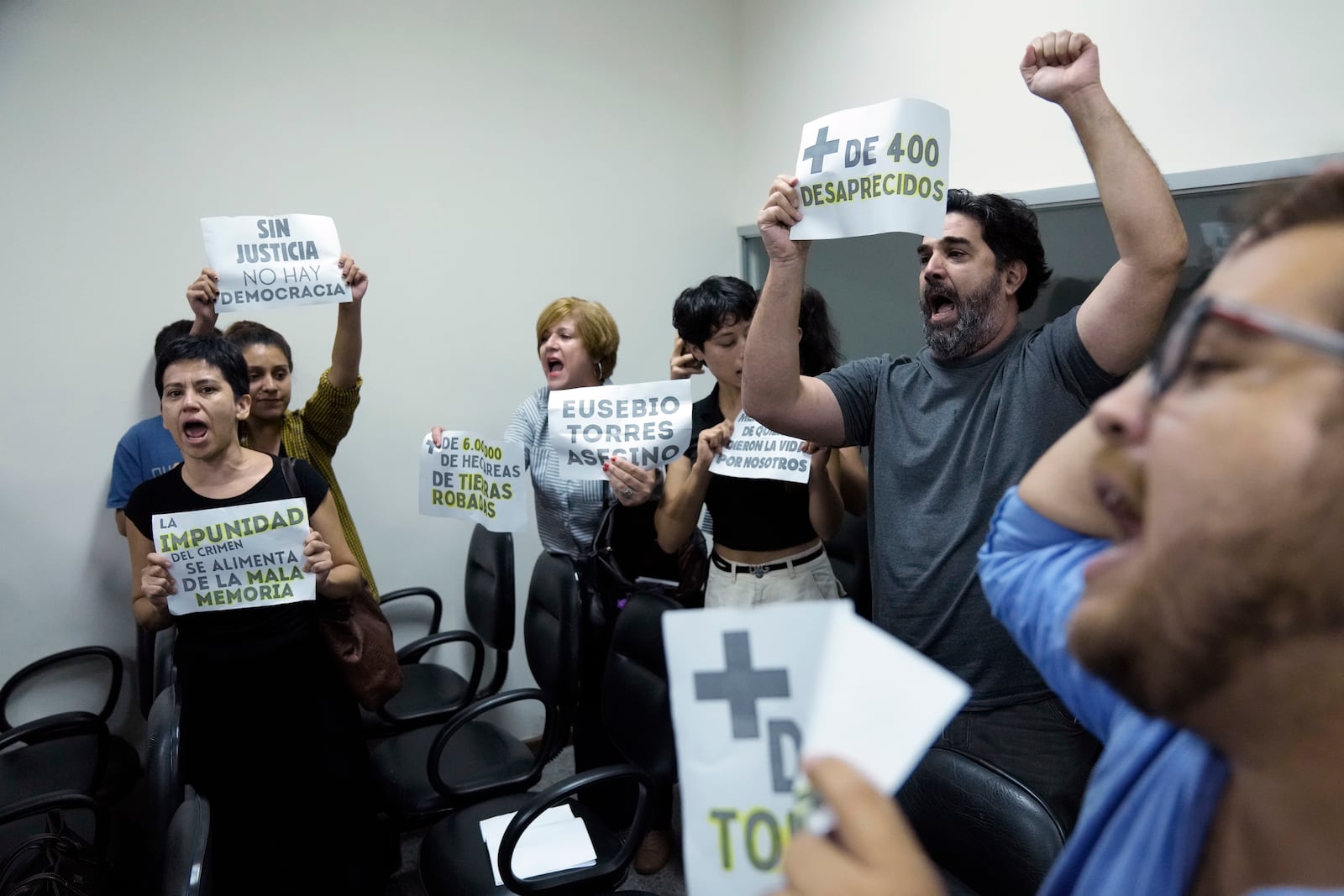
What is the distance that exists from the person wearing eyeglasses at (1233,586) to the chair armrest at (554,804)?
135cm

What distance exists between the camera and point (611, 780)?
185 cm

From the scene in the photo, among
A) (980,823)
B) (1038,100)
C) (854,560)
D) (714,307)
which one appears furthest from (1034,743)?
(1038,100)

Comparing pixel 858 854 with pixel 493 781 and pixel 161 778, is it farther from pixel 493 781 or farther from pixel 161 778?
pixel 493 781

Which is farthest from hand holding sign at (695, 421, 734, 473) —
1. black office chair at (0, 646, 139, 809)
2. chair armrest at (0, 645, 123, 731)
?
chair armrest at (0, 645, 123, 731)

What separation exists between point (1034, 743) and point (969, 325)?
0.85 metres

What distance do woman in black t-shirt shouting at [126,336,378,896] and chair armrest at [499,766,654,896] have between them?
0.68 m

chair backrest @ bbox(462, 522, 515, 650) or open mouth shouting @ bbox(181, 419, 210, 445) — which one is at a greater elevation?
open mouth shouting @ bbox(181, 419, 210, 445)

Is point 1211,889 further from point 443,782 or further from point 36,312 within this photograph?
point 36,312

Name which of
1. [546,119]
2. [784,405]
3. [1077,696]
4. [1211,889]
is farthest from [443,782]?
[546,119]

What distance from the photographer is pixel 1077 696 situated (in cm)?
81

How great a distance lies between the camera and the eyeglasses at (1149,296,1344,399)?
0.44 m

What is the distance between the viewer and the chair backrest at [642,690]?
1.92 meters

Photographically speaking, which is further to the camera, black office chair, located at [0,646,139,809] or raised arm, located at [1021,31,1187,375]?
black office chair, located at [0,646,139,809]

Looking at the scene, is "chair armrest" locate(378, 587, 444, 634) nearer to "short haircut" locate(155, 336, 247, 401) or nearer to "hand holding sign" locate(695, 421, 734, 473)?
"short haircut" locate(155, 336, 247, 401)
